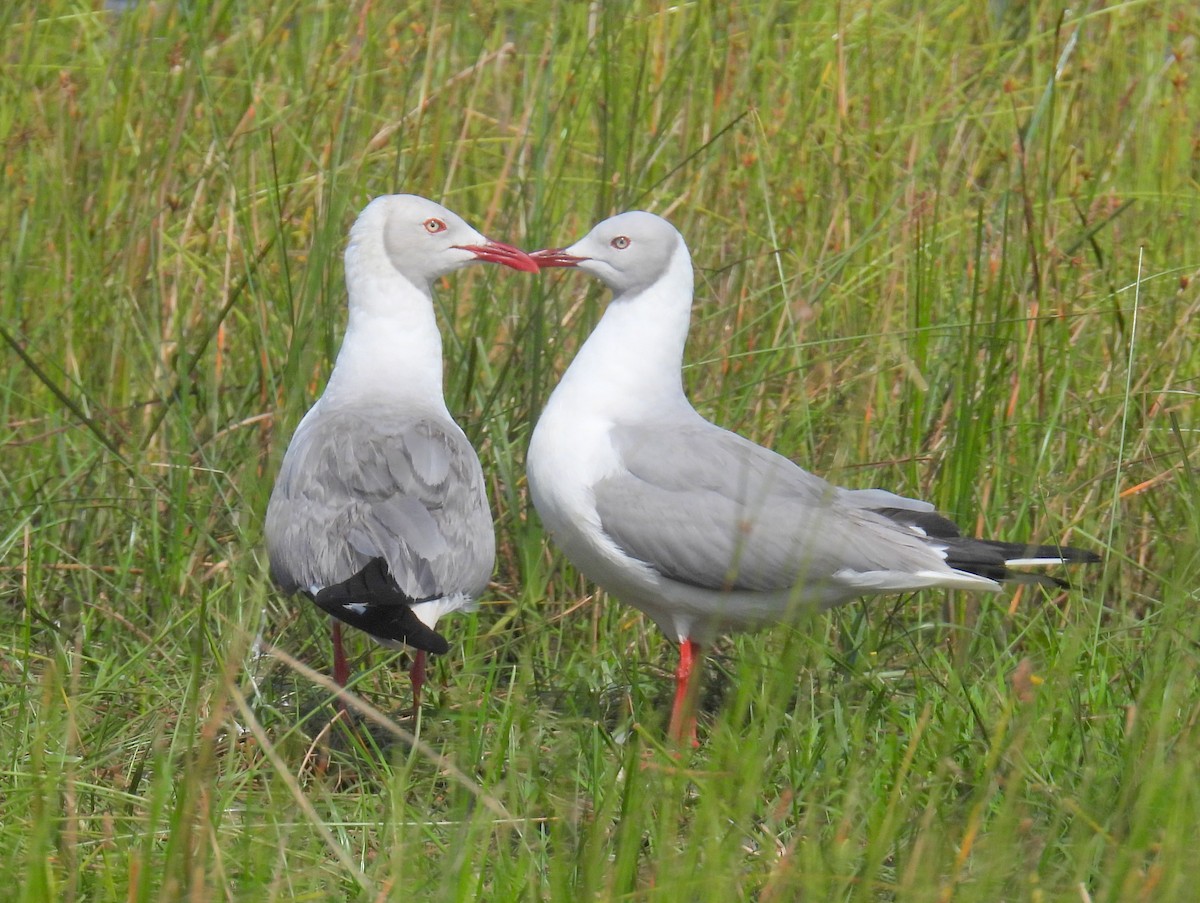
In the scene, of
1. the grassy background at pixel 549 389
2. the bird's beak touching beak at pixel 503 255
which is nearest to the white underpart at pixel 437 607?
the grassy background at pixel 549 389

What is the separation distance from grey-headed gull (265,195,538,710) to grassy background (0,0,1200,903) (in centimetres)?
13

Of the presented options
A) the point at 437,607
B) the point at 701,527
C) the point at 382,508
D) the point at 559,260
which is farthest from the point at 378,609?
the point at 559,260

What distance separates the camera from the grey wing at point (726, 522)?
11.3 feet

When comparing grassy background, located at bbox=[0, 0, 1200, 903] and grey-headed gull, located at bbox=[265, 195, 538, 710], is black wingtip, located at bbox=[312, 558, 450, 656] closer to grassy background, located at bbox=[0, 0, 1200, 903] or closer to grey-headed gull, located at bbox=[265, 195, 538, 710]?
grey-headed gull, located at bbox=[265, 195, 538, 710]

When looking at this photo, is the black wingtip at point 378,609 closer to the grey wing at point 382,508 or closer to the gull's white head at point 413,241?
the grey wing at point 382,508

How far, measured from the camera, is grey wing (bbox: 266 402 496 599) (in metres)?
3.29

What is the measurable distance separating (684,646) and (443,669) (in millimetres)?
636

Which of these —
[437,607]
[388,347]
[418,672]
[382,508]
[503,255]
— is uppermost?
[503,255]

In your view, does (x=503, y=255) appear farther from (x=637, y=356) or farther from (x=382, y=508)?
(x=382, y=508)

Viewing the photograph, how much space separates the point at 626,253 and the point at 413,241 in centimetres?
55

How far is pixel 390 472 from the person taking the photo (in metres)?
3.48

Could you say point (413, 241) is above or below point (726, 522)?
above

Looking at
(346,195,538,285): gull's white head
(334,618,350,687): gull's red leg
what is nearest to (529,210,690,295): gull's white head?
(346,195,538,285): gull's white head

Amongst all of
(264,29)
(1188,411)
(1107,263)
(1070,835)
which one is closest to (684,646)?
(1070,835)
